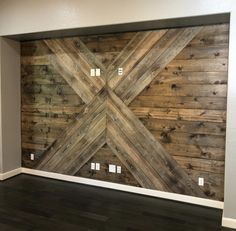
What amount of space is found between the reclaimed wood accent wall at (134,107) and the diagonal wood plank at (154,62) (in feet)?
0.04

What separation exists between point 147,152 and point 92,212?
43.8 inches

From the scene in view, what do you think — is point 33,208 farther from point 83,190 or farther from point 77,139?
point 77,139

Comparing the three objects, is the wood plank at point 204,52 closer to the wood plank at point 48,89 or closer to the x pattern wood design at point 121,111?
the x pattern wood design at point 121,111

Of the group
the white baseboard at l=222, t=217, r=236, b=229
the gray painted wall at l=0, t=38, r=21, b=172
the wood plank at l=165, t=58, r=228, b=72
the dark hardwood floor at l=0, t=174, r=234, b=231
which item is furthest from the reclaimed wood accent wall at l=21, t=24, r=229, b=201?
the white baseboard at l=222, t=217, r=236, b=229

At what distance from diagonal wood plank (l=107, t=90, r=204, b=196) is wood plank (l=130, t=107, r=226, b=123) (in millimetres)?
149

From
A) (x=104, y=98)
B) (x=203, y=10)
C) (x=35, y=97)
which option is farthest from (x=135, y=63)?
(x=35, y=97)

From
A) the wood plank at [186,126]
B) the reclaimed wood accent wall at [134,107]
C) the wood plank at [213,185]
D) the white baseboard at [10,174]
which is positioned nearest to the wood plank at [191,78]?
the reclaimed wood accent wall at [134,107]

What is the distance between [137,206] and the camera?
339cm

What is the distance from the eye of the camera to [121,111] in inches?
152

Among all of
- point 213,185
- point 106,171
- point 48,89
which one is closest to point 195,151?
point 213,185

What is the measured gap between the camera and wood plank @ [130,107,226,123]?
3309 mm

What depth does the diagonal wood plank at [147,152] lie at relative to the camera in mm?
3549

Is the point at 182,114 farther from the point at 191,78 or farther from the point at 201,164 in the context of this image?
the point at 201,164

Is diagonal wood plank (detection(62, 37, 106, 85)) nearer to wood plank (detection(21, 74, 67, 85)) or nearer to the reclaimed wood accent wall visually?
the reclaimed wood accent wall
